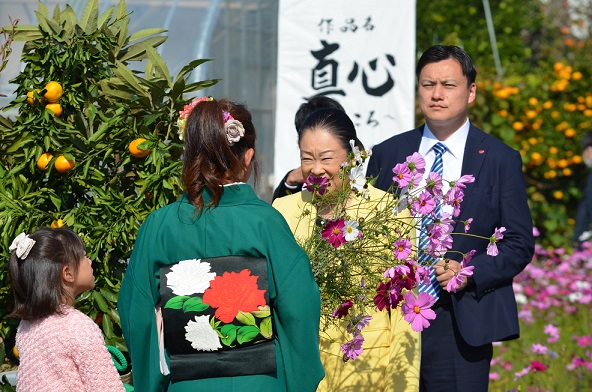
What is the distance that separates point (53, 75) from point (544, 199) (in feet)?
21.2

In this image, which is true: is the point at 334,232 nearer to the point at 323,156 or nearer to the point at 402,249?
the point at 402,249

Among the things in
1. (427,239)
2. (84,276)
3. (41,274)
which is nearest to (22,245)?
(41,274)

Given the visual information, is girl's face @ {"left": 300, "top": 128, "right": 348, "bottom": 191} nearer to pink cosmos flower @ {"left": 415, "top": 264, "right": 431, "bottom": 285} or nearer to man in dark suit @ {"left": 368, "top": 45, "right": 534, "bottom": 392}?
pink cosmos flower @ {"left": 415, "top": 264, "right": 431, "bottom": 285}

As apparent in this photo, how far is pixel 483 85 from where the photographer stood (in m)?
8.61

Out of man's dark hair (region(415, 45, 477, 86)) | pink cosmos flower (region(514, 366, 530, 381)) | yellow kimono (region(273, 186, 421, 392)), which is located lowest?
pink cosmos flower (region(514, 366, 530, 381))

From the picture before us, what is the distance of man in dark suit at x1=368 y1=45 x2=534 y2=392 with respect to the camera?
3.38 meters

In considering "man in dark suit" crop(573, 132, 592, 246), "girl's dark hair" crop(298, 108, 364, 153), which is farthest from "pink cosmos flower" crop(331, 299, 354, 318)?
"man in dark suit" crop(573, 132, 592, 246)

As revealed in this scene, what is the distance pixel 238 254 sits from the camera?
2357 mm

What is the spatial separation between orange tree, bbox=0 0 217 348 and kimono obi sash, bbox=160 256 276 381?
2.23 ft

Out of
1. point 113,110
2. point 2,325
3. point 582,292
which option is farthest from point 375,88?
point 2,325

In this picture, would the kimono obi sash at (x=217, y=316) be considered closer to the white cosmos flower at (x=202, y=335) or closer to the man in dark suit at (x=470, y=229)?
the white cosmos flower at (x=202, y=335)

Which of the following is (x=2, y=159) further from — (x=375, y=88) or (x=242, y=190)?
(x=375, y=88)

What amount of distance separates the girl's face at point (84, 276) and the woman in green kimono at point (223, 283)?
0.48 m

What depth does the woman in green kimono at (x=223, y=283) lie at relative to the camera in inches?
92.4
